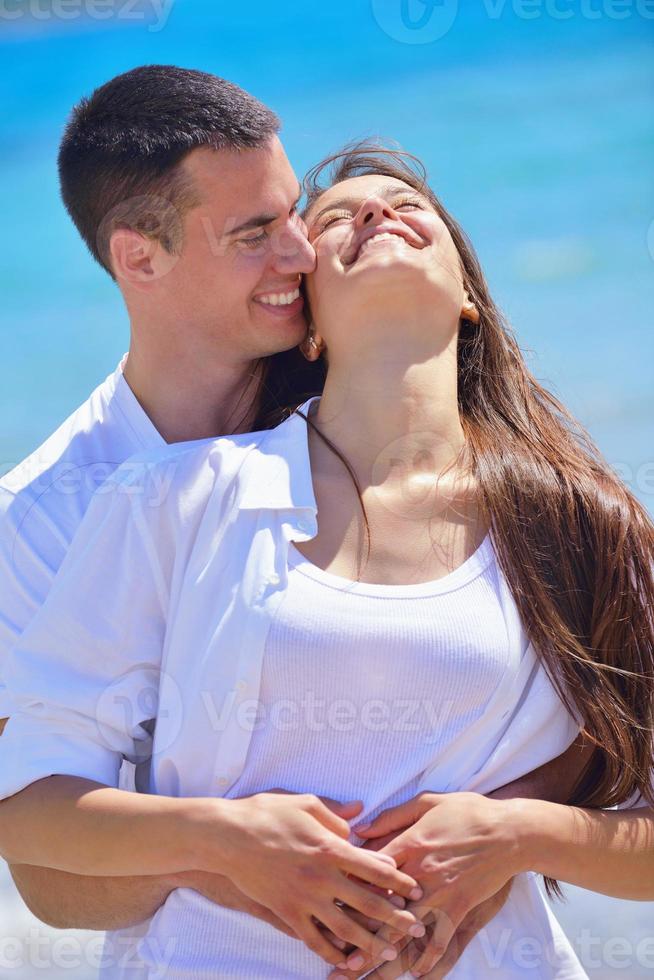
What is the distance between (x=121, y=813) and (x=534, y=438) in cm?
97

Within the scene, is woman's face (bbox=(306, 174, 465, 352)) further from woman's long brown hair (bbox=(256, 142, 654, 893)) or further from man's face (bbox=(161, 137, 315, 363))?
woman's long brown hair (bbox=(256, 142, 654, 893))

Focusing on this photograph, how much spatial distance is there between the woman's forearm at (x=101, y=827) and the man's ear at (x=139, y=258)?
1.12m

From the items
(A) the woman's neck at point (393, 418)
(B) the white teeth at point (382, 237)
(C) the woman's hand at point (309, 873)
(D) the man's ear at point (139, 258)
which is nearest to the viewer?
(C) the woman's hand at point (309, 873)

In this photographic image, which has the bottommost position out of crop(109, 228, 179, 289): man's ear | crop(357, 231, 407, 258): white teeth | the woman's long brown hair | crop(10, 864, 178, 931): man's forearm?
crop(10, 864, 178, 931): man's forearm

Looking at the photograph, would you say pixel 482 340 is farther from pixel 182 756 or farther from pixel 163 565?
pixel 182 756

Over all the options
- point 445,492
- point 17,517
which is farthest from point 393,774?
point 17,517

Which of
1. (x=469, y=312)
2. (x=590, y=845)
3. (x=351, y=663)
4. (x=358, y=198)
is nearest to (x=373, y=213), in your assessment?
(x=358, y=198)

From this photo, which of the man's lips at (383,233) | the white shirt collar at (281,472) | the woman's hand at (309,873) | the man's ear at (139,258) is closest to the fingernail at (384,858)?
the woman's hand at (309,873)

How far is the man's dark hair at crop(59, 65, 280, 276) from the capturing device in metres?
2.36

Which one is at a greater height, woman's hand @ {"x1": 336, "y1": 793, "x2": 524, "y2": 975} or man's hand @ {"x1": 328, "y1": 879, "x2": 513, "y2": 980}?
woman's hand @ {"x1": 336, "y1": 793, "x2": 524, "y2": 975}

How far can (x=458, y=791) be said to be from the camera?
1675 millimetres

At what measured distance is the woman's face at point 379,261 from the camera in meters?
2.00

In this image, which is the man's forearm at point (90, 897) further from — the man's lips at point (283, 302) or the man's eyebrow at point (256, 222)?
the man's eyebrow at point (256, 222)

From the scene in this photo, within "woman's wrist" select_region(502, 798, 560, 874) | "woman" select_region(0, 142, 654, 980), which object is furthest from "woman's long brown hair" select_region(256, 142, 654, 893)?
"woman's wrist" select_region(502, 798, 560, 874)
